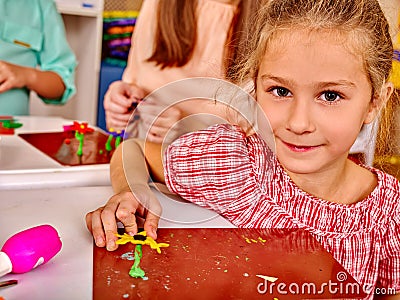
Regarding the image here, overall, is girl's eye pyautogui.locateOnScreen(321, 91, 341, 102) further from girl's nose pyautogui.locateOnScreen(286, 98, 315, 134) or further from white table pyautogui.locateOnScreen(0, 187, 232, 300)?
white table pyautogui.locateOnScreen(0, 187, 232, 300)

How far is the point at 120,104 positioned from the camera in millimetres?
1000

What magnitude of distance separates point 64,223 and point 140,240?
0.10m

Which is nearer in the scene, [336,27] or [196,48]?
[336,27]

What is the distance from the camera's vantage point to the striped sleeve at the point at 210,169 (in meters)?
0.66

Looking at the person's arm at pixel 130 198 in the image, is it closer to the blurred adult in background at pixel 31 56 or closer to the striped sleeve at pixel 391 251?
the striped sleeve at pixel 391 251

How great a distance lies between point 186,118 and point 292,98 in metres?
0.17

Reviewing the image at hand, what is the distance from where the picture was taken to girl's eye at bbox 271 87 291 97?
58cm

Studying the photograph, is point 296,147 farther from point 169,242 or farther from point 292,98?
point 169,242

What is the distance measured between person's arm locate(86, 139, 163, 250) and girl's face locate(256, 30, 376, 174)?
0.16 metres

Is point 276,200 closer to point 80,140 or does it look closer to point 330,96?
point 330,96

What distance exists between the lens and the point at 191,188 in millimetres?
663

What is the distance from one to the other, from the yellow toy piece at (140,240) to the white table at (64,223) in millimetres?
32

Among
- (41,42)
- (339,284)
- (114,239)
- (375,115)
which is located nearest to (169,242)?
(114,239)

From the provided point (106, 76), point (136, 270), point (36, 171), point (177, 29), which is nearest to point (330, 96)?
point (136, 270)
